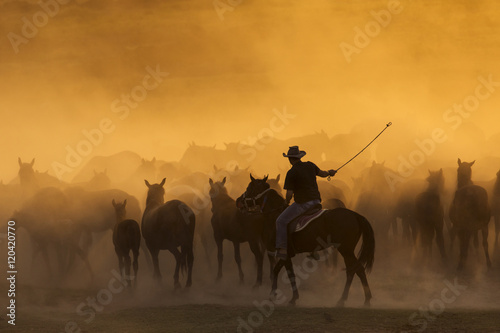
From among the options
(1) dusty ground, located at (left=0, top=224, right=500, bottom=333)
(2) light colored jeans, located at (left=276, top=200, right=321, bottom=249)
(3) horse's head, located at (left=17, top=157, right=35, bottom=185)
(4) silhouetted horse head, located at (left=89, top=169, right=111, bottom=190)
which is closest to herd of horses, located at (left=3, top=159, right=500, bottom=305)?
(3) horse's head, located at (left=17, top=157, right=35, bottom=185)

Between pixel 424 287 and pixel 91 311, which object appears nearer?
pixel 91 311

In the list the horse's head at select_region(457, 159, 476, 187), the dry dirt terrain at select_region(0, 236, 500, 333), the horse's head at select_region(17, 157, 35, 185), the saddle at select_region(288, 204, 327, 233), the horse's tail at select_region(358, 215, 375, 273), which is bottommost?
the dry dirt terrain at select_region(0, 236, 500, 333)

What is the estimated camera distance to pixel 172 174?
37531 mm

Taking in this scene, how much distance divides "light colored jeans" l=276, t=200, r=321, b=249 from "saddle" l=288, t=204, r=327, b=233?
75 mm

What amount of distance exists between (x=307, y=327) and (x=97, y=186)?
1935cm

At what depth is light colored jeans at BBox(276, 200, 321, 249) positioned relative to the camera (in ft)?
51.0

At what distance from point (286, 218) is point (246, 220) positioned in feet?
15.2

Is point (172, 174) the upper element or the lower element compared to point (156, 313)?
upper

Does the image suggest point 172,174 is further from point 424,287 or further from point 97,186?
point 424,287

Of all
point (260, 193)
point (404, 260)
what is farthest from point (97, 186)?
point (260, 193)

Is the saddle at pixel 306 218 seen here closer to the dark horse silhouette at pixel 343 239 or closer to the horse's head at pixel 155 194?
the dark horse silhouette at pixel 343 239

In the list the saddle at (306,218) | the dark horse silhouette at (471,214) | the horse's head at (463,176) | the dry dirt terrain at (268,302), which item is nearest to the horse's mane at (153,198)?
the dry dirt terrain at (268,302)

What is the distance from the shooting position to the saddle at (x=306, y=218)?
15430 mm

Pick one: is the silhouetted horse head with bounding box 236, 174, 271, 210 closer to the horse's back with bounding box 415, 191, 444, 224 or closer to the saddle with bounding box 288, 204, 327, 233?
the saddle with bounding box 288, 204, 327, 233
